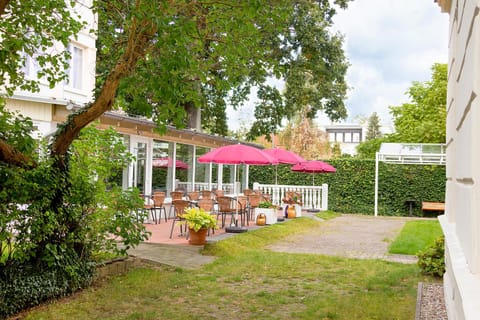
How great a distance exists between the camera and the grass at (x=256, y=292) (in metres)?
5.94

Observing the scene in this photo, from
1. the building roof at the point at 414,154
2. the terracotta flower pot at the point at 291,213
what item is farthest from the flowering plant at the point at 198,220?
the building roof at the point at 414,154

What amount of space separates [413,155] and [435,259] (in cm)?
1536

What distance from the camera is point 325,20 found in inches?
882

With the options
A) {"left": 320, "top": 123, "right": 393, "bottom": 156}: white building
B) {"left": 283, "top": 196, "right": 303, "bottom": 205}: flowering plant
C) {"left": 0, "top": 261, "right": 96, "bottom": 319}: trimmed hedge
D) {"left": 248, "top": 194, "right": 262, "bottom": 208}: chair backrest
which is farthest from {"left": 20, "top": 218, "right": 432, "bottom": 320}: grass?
{"left": 320, "top": 123, "right": 393, "bottom": 156}: white building

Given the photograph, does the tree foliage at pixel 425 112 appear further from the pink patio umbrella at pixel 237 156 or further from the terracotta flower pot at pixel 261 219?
the pink patio umbrella at pixel 237 156

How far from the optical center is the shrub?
24.9ft

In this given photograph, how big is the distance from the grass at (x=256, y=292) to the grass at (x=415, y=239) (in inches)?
66.2

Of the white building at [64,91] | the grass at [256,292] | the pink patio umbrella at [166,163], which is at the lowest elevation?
the grass at [256,292]

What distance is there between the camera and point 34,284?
5977 mm

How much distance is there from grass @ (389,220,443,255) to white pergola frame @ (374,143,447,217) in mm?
5895

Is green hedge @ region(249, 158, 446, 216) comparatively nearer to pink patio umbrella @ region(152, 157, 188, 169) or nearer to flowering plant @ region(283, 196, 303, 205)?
flowering plant @ region(283, 196, 303, 205)

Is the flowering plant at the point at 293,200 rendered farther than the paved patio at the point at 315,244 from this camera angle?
Yes

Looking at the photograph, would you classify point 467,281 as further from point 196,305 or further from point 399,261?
point 399,261

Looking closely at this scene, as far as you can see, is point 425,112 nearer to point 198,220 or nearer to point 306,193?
point 306,193
